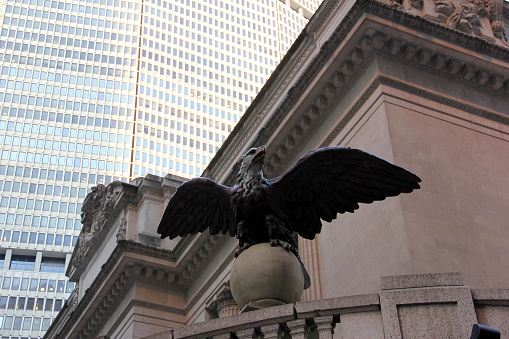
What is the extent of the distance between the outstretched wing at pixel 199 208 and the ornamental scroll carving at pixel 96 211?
26444 mm

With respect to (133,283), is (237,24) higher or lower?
higher

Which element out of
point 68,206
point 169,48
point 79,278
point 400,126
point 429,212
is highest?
point 169,48

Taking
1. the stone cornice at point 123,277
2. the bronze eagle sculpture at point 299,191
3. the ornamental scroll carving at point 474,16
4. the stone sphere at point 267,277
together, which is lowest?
the stone sphere at point 267,277

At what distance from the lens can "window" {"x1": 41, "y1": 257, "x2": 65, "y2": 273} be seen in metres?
98.8

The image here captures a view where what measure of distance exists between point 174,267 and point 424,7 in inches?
608

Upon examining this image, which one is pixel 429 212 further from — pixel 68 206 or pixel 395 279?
pixel 68 206

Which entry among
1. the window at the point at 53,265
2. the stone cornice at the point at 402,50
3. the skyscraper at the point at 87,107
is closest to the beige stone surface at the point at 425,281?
the stone cornice at the point at 402,50

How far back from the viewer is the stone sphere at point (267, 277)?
10641 millimetres

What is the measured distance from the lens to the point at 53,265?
99125 mm

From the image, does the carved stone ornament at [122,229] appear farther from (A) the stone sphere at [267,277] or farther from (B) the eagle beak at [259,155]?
(A) the stone sphere at [267,277]

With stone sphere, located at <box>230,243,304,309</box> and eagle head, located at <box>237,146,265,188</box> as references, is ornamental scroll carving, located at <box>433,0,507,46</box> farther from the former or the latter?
stone sphere, located at <box>230,243,304,309</box>

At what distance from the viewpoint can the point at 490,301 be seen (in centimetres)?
921

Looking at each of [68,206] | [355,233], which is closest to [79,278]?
[355,233]

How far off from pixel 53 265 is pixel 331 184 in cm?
9165
